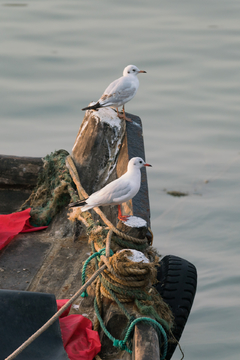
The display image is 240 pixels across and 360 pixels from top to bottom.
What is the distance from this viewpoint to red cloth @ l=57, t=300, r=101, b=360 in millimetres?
2426

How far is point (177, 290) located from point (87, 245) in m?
0.78

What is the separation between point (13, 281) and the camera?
3.16 meters

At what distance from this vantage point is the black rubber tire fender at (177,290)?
325 cm

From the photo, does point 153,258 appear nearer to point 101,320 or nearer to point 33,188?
point 101,320

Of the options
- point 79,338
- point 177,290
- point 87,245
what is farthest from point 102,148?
point 79,338

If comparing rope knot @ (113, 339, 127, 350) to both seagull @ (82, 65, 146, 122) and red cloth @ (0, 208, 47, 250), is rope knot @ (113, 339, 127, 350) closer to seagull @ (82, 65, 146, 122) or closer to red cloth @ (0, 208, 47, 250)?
red cloth @ (0, 208, 47, 250)

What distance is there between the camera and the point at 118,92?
4262mm

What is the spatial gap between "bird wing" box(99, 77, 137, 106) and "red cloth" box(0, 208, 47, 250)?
1173 mm

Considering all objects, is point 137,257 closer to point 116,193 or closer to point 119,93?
point 116,193

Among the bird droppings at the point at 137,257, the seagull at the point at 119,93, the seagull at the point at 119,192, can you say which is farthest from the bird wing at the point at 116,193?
the seagull at the point at 119,93

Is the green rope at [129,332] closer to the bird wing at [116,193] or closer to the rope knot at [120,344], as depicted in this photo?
the rope knot at [120,344]

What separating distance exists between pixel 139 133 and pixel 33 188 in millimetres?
1291

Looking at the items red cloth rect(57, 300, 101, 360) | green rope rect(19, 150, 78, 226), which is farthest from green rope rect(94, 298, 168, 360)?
green rope rect(19, 150, 78, 226)

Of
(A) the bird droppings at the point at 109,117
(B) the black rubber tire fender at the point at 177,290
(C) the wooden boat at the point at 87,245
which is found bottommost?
(B) the black rubber tire fender at the point at 177,290
